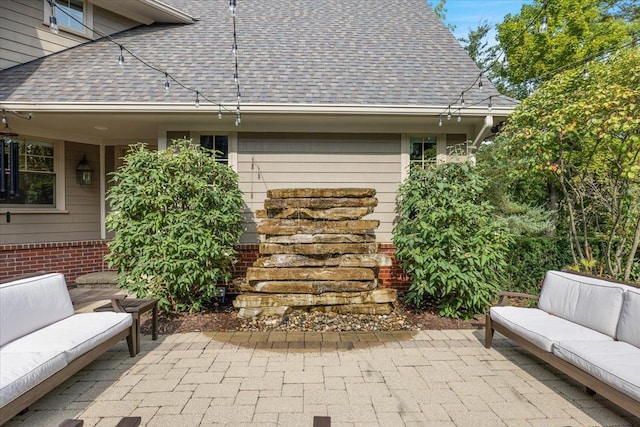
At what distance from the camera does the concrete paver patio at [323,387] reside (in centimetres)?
255

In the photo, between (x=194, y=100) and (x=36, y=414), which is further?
(x=194, y=100)

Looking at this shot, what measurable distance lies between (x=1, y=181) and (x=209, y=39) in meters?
4.66

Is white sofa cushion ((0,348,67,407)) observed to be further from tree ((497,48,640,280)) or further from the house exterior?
tree ((497,48,640,280))

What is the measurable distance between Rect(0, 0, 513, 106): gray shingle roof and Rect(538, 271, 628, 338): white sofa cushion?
3355mm

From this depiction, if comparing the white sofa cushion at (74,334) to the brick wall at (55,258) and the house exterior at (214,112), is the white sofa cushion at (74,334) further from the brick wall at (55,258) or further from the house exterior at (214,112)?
the brick wall at (55,258)

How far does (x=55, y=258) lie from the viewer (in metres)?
6.41

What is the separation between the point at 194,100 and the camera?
5574 millimetres

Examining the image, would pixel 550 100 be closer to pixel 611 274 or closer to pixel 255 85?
pixel 611 274

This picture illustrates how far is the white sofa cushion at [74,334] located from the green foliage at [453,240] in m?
3.53

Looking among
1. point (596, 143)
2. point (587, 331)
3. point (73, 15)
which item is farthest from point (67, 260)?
point (596, 143)

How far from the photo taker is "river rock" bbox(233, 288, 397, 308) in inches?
184

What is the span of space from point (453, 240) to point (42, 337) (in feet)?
14.6

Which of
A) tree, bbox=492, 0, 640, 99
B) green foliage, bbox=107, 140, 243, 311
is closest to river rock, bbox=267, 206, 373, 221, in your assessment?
green foliage, bbox=107, 140, 243, 311

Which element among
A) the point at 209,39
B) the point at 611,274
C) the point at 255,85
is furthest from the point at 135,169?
the point at 611,274
